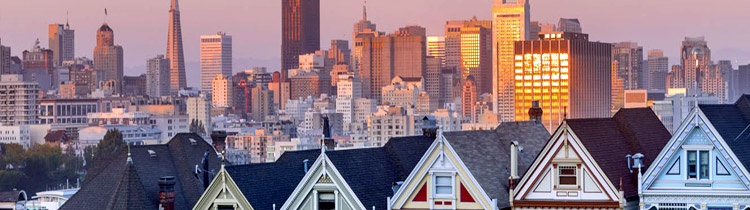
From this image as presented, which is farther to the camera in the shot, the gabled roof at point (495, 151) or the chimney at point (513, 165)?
the gabled roof at point (495, 151)

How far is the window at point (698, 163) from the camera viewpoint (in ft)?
100.0

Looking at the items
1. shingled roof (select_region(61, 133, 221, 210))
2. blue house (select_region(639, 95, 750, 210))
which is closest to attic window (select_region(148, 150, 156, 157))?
shingled roof (select_region(61, 133, 221, 210))

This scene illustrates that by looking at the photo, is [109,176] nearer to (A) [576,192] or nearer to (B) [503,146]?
(B) [503,146]

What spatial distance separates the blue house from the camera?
99.0 ft

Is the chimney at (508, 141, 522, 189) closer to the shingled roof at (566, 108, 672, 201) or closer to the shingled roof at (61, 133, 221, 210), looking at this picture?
the shingled roof at (566, 108, 672, 201)

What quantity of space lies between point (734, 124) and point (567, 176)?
3.14 metres

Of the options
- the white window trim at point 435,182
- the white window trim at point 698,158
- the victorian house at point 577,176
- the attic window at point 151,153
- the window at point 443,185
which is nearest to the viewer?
the white window trim at point 698,158

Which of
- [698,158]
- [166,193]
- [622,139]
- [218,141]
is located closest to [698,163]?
[698,158]

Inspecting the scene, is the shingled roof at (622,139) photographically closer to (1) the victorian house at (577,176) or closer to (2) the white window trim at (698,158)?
(1) the victorian house at (577,176)

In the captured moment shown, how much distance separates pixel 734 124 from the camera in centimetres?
3134

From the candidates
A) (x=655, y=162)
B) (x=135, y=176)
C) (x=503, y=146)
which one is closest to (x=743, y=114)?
(x=655, y=162)

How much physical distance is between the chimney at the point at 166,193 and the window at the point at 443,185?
→ 6.62 metres

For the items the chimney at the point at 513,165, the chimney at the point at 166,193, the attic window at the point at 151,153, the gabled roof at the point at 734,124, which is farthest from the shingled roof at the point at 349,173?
the gabled roof at the point at 734,124

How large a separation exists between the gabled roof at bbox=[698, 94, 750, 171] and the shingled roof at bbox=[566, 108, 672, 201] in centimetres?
191
